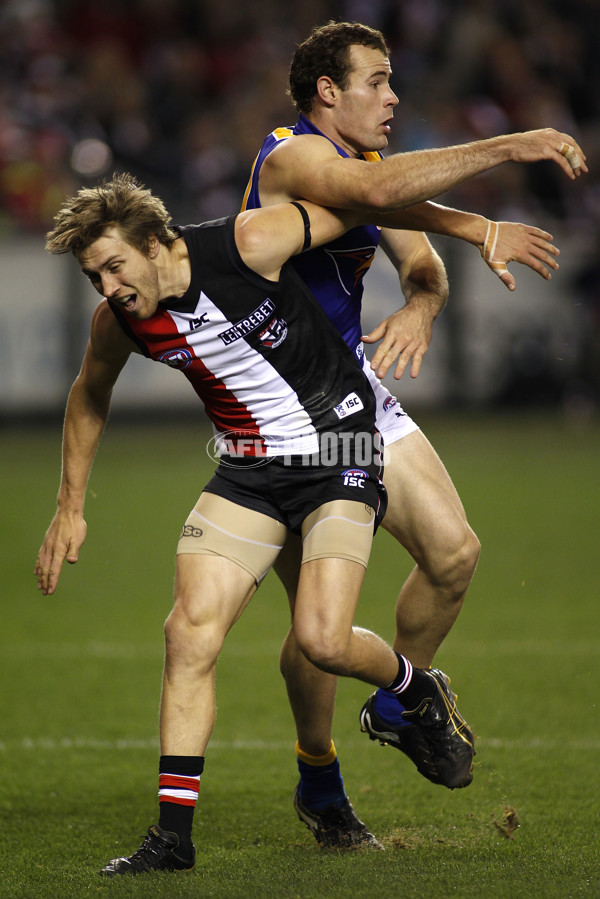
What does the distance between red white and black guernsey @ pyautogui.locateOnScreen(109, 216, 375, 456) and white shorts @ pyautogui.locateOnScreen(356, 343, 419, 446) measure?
0.59 ft

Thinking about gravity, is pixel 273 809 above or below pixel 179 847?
below

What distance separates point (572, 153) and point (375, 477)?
127 centimetres

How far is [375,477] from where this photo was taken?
424 centimetres

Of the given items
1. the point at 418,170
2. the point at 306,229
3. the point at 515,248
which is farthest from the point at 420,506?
the point at 418,170

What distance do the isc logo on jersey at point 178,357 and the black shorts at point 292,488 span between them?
410 mm

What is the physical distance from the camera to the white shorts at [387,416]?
4.50 metres

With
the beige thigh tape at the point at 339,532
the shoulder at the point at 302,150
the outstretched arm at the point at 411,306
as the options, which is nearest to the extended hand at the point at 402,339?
the outstretched arm at the point at 411,306

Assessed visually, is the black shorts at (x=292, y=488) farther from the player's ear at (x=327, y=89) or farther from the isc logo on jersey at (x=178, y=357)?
the player's ear at (x=327, y=89)

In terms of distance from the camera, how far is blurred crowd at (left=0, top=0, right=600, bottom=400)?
14.8m

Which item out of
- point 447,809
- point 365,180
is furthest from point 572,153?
point 447,809

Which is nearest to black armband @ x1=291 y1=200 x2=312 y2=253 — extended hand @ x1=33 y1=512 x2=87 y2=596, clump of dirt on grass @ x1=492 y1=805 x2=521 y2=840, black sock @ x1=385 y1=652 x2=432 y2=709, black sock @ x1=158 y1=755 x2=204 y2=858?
extended hand @ x1=33 y1=512 x2=87 y2=596

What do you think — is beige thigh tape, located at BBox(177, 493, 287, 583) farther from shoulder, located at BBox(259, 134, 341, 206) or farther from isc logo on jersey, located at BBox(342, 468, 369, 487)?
shoulder, located at BBox(259, 134, 341, 206)

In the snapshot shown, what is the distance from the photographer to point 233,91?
16.8 m

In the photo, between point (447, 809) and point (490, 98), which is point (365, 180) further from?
point (490, 98)
